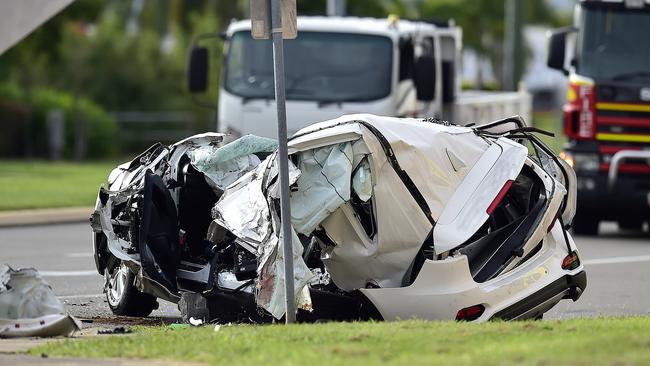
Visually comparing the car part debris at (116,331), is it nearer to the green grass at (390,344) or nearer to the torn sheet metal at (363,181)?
the green grass at (390,344)

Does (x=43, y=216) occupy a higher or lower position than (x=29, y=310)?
lower

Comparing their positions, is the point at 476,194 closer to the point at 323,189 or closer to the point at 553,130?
the point at 323,189

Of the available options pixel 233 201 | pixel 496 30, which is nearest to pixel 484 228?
pixel 233 201

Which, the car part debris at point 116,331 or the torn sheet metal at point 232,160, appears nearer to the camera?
the car part debris at point 116,331

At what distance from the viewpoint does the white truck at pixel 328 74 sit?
20109mm

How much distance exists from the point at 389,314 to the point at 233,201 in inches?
51.5

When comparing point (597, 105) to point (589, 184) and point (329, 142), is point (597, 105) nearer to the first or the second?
point (589, 184)

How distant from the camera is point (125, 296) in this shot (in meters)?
12.0

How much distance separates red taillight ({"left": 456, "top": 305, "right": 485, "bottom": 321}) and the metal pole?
1096 millimetres

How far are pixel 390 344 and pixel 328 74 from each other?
1186 centimetres

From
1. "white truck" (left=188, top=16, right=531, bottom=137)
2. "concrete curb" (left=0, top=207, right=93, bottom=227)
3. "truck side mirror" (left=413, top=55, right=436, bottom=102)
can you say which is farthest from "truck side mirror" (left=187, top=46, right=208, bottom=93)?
"truck side mirror" (left=413, top=55, right=436, bottom=102)

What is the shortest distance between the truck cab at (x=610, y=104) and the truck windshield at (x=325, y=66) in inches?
86.3

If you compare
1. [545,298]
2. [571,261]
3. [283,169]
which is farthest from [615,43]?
[283,169]

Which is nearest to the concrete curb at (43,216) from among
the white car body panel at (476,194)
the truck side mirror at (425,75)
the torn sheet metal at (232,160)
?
the truck side mirror at (425,75)
